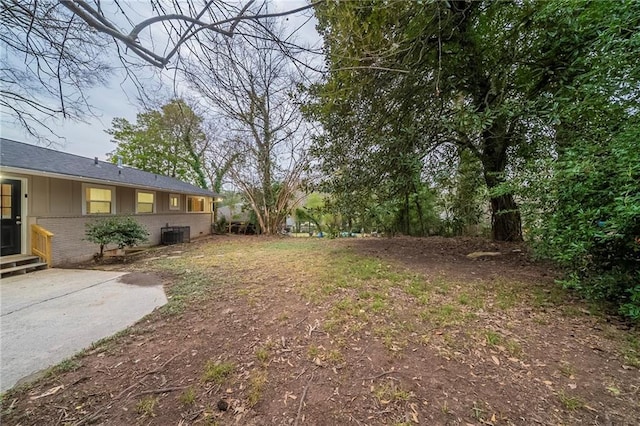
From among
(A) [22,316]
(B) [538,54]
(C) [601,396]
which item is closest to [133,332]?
(A) [22,316]

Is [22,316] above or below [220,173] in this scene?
below

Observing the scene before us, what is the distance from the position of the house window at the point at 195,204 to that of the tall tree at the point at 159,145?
229 cm

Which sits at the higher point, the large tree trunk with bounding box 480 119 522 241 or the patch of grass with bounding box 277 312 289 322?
the large tree trunk with bounding box 480 119 522 241

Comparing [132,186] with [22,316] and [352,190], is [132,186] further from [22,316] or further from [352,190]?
[352,190]

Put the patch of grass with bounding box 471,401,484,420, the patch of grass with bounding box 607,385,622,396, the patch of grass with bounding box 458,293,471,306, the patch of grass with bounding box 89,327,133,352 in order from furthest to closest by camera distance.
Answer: the patch of grass with bounding box 458,293,471,306 → the patch of grass with bounding box 89,327,133,352 → the patch of grass with bounding box 607,385,622,396 → the patch of grass with bounding box 471,401,484,420

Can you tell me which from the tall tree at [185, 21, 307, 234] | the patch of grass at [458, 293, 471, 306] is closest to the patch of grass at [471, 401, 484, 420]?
the patch of grass at [458, 293, 471, 306]

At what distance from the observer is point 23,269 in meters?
5.51

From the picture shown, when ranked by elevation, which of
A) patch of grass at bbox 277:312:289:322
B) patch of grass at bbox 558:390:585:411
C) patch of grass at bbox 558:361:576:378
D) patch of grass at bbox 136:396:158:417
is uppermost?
patch of grass at bbox 277:312:289:322

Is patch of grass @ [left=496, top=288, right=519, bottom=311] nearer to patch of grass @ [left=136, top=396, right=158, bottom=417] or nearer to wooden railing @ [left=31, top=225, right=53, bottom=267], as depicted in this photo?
patch of grass @ [left=136, top=396, right=158, bottom=417]

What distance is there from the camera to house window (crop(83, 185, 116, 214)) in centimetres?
749

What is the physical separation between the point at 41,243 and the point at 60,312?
4363 mm

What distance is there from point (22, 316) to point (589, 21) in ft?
29.0

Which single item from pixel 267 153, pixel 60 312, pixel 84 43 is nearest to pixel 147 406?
pixel 60 312

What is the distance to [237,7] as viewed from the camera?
224cm
